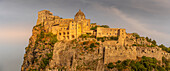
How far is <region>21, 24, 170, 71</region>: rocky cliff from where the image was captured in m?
50.0

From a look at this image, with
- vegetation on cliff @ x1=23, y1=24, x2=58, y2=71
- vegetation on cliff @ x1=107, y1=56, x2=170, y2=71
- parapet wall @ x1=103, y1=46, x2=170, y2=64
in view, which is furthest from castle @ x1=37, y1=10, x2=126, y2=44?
vegetation on cliff @ x1=107, y1=56, x2=170, y2=71

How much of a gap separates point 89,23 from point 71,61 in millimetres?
17338

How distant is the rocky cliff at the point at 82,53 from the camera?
164 feet

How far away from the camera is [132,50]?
52.0m

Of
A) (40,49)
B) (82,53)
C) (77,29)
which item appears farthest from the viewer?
(77,29)

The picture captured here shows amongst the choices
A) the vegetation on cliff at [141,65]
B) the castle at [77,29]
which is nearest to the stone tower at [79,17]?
the castle at [77,29]

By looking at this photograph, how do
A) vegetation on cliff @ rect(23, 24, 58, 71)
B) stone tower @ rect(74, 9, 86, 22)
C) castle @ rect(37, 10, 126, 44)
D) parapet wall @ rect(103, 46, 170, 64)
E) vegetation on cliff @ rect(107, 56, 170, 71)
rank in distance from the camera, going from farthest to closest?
stone tower @ rect(74, 9, 86, 22)
castle @ rect(37, 10, 126, 44)
vegetation on cliff @ rect(23, 24, 58, 71)
parapet wall @ rect(103, 46, 170, 64)
vegetation on cliff @ rect(107, 56, 170, 71)

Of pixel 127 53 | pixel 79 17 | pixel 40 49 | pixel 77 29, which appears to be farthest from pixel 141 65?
pixel 40 49

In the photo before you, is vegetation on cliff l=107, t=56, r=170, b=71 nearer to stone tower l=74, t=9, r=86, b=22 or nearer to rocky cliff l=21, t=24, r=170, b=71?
rocky cliff l=21, t=24, r=170, b=71

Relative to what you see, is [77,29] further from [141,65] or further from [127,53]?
[141,65]

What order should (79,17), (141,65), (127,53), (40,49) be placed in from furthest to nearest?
(79,17) → (40,49) → (127,53) → (141,65)

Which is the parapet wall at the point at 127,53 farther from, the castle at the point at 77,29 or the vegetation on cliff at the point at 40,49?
the vegetation on cliff at the point at 40,49

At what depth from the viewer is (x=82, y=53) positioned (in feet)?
170

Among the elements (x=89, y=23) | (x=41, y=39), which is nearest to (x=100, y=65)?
(x=89, y=23)
